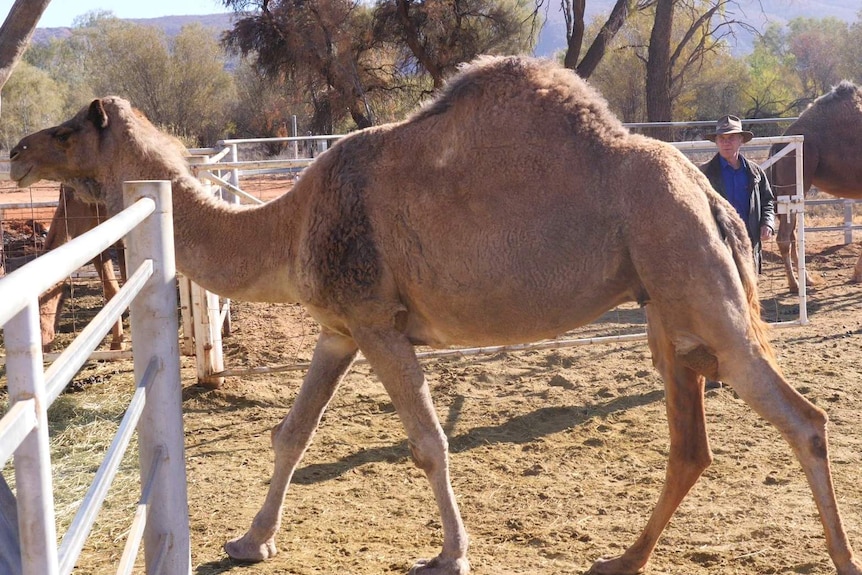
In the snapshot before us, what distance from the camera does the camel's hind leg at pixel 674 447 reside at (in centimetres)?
432

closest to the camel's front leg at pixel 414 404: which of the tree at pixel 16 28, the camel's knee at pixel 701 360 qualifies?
the camel's knee at pixel 701 360

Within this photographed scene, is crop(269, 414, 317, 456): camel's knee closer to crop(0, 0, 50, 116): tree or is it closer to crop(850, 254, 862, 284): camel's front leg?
crop(0, 0, 50, 116): tree

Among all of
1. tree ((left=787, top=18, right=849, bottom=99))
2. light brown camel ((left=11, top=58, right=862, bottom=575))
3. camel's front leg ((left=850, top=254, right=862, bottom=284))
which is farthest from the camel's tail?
tree ((left=787, top=18, right=849, bottom=99))

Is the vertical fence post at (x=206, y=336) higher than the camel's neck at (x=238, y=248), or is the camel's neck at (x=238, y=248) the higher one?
the camel's neck at (x=238, y=248)

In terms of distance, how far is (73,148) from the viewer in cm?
504

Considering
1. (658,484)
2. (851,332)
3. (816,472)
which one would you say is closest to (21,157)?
(658,484)

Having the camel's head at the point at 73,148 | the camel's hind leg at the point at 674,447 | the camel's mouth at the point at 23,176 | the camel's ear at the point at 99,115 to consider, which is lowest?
the camel's hind leg at the point at 674,447

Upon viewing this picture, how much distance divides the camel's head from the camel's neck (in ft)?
1.95

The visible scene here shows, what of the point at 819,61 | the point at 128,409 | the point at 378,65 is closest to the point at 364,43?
the point at 378,65

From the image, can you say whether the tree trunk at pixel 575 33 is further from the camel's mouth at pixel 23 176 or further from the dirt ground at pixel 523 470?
the camel's mouth at pixel 23 176

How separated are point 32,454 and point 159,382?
145cm

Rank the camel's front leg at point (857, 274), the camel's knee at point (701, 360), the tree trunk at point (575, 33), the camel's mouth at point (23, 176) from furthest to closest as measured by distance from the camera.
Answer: the tree trunk at point (575, 33) < the camel's front leg at point (857, 274) < the camel's mouth at point (23, 176) < the camel's knee at point (701, 360)

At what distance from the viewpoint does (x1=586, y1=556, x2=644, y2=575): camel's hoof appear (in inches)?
169

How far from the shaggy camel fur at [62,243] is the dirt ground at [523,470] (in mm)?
511
